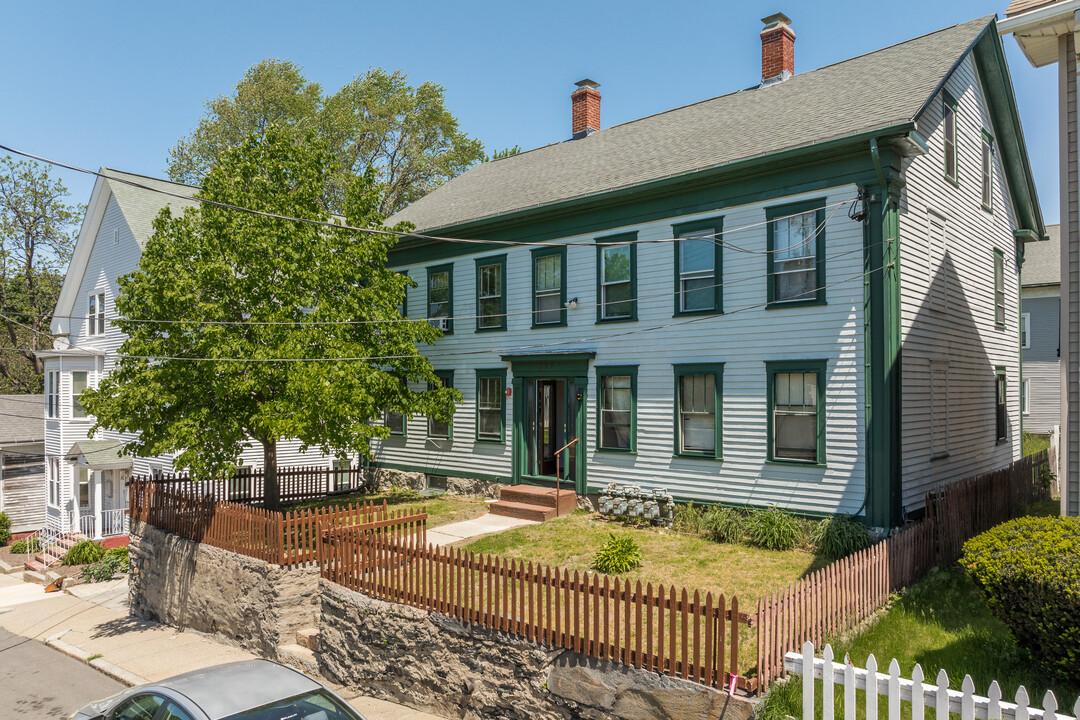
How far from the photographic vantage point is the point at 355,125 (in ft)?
130

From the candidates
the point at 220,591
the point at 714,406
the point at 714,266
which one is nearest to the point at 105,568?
the point at 220,591

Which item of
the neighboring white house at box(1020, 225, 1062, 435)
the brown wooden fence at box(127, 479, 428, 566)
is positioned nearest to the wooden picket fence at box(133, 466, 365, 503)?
the brown wooden fence at box(127, 479, 428, 566)

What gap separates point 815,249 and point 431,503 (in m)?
11.2

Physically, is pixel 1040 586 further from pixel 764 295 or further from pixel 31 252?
pixel 31 252

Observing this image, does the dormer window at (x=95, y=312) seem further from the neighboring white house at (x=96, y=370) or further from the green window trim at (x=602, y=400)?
the green window trim at (x=602, y=400)

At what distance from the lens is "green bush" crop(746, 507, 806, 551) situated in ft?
41.2

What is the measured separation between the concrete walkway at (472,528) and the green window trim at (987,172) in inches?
547

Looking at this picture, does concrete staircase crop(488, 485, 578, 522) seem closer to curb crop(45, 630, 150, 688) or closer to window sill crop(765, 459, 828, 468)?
window sill crop(765, 459, 828, 468)

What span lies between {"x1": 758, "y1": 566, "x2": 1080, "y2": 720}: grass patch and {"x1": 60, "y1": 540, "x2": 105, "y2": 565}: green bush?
24272mm

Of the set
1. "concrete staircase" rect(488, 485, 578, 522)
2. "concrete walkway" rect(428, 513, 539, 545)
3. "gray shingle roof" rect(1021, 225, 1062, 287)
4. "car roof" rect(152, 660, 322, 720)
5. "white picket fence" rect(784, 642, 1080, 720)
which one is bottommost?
"concrete walkway" rect(428, 513, 539, 545)

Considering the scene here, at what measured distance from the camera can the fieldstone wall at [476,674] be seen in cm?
731

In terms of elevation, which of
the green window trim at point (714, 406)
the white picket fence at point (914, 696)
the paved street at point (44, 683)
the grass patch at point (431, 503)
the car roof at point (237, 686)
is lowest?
the paved street at point (44, 683)

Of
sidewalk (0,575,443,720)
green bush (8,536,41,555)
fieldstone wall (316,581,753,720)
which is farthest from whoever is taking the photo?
green bush (8,536,41,555)

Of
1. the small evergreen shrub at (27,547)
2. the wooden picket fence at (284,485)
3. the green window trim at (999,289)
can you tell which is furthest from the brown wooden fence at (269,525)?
the small evergreen shrub at (27,547)
